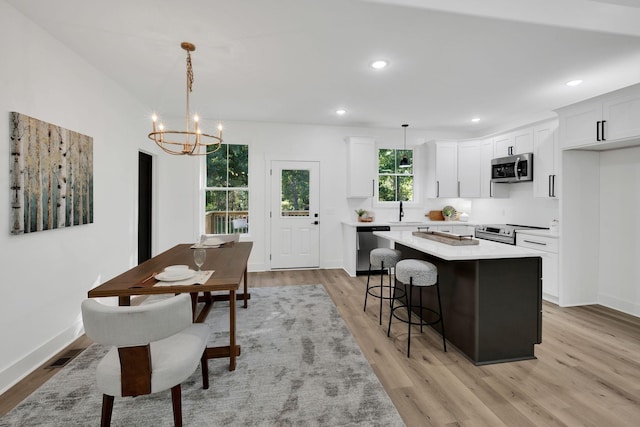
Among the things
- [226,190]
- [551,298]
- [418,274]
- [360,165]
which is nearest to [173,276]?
[418,274]

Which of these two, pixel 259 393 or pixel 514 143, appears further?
pixel 514 143

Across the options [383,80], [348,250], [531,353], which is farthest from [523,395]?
Result: [348,250]

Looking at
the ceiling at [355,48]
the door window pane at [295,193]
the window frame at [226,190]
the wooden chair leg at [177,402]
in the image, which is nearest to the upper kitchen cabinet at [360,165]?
the door window pane at [295,193]

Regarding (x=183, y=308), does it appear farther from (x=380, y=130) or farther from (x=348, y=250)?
(x=380, y=130)

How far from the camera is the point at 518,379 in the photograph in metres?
2.24

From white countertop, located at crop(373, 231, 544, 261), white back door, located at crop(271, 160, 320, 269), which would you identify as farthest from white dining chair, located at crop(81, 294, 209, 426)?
white back door, located at crop(271, 160, 320, 269)

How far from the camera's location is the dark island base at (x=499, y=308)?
241 centimetres

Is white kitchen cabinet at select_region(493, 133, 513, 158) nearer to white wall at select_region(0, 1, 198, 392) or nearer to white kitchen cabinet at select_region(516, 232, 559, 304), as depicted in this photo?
white kitchen cabinet at select_region(516, 232, 559, 304)

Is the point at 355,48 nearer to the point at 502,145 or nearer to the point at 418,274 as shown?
the point at 418,274

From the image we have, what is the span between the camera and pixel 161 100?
426 centimetres

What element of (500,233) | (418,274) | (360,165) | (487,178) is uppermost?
→ (360,165)

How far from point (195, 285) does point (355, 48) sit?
7.87 ft

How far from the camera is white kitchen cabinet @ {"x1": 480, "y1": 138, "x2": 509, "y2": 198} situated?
5301 millimetres

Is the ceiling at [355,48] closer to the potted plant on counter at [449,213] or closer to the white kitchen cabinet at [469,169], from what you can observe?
the white kitchen cabinet at [469,169]
